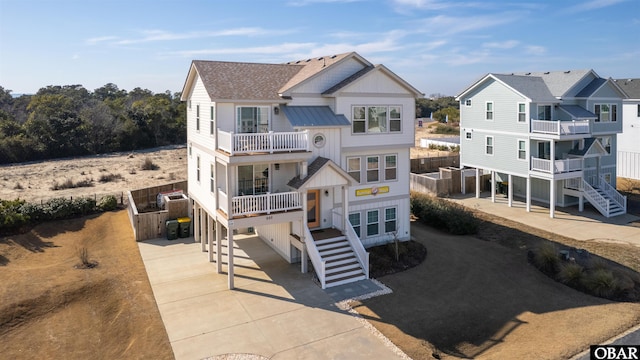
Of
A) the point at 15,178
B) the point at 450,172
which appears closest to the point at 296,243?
the point at 450,172

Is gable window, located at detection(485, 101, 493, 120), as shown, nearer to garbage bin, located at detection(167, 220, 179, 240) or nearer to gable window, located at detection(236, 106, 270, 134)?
gable window, located at detection(236, 106, 270, 134)

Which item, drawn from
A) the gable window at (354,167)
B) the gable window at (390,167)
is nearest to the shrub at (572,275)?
the gable window at (390,167)

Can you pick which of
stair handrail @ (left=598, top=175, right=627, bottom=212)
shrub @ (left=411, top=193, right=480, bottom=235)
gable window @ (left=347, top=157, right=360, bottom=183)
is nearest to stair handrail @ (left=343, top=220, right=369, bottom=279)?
gable window @ (left=347, top=157, right=360, bottom=183)

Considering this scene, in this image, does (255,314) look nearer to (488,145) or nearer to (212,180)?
(212,180)

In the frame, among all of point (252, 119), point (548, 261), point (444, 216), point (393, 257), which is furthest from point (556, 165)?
point (252, 119)

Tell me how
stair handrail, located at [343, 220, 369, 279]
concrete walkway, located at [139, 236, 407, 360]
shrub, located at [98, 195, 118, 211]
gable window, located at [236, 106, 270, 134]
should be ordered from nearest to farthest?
1. concrete walkway, located at [139, 236, 407, 360]
2. stair handrail, located at [343, 220, 369, 279]
3. gable window, located at [236, 106, 270, 134]
4. shrub, located at [98, 195, 118, 211]

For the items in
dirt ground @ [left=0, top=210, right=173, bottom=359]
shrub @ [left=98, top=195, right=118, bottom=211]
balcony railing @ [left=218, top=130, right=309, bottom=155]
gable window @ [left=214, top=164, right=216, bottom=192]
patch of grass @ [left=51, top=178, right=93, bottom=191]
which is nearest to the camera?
dirt ground @ [left=0, top=210, right=173, bottom=359]

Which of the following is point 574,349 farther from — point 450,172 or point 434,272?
point 450,172
